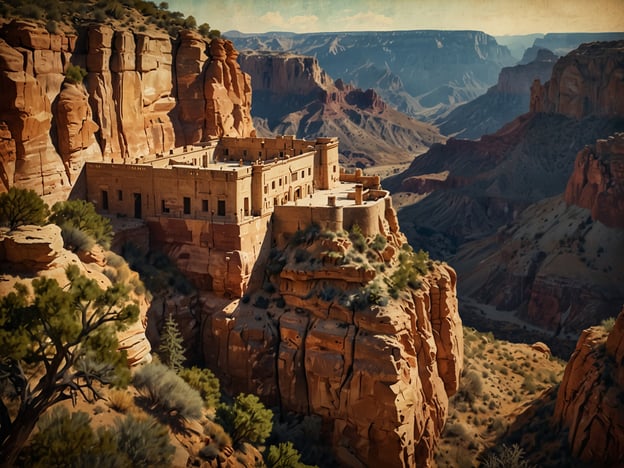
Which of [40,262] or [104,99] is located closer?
[40,262]

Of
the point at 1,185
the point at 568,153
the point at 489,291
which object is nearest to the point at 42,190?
the point at 1,185

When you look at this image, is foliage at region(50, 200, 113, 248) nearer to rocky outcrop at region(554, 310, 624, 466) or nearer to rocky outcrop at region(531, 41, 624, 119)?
rocky outcrop at region(554, 310, 624, 466)

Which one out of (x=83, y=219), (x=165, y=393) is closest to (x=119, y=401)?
(x=165, y=393)

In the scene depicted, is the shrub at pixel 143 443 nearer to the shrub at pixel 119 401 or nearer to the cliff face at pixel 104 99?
the shrub at pixel 119 401

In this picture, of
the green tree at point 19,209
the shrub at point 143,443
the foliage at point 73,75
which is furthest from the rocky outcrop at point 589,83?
the shrub at point 143,443

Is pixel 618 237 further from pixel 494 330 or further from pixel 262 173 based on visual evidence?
pixel 262 173

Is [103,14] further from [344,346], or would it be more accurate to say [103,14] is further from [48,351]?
[48,351]
